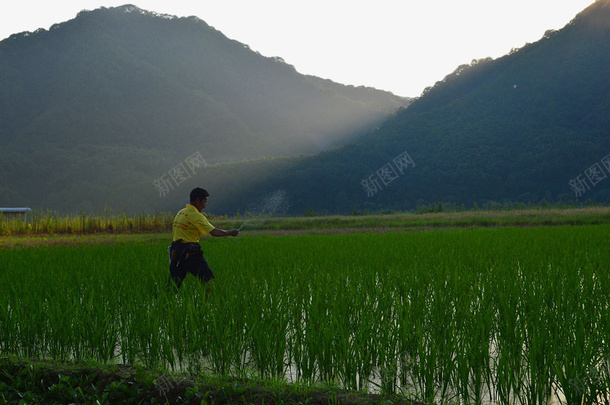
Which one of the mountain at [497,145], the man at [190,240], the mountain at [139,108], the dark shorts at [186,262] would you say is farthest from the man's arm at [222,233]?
the mountain at [139,108]

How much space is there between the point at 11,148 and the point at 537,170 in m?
66.6

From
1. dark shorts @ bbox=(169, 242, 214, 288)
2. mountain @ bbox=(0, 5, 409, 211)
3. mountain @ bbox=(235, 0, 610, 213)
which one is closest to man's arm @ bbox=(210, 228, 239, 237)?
dark shorts @ bbox=(169, 242, 214, 288)

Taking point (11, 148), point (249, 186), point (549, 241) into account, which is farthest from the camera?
point (11, 148)

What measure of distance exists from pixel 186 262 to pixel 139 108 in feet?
274

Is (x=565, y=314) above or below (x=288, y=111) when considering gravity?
below

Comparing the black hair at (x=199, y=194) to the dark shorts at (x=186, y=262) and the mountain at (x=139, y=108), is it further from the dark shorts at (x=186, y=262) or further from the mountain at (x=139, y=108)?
the mountain at (x=139, y=108)

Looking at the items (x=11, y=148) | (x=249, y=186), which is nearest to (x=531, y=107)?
(x=249, y=186)

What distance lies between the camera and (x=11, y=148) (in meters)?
67.1

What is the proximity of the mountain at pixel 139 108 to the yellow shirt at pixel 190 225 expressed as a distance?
5432cm

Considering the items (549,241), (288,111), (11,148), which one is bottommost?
(549,241)

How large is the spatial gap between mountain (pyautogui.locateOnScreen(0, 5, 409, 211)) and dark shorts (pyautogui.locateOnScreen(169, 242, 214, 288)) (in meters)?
54.2

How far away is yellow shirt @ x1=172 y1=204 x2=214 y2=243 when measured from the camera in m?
4.73

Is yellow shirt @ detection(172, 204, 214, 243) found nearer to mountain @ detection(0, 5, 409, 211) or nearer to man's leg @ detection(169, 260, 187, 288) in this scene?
man's leg @ detection(169, 260, 187, 288)

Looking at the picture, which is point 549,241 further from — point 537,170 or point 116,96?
point 116,96
